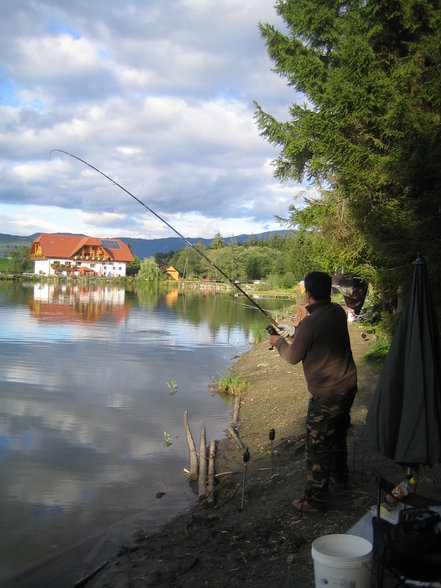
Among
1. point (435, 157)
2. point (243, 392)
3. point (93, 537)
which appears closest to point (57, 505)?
point (93, 537)

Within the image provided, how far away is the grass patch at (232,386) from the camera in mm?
14016

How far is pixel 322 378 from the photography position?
4.81m

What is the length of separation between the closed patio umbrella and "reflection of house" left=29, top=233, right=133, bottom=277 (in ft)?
331

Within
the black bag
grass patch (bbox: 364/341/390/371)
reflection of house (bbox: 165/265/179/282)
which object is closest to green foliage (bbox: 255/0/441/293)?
grass patch (bbox: 364/341/390/371)

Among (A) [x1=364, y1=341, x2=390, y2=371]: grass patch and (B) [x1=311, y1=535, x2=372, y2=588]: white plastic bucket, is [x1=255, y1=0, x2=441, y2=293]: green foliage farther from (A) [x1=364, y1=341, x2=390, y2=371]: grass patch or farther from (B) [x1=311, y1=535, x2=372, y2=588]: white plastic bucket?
(B) [x1=311, y1=535, x2=372, y2=588]: white plastic bucket

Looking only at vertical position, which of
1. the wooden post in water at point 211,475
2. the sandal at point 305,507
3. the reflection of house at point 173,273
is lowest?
the wooden post in water at point 211,475

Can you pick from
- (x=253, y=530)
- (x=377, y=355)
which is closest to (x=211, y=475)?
(x=253, y=530)

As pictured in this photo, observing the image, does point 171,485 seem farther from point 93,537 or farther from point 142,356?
point 142,356

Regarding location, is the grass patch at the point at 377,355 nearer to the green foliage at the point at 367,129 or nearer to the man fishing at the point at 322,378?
the green foliage at the point at 367,129

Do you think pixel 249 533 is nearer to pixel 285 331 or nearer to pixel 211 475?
pixel 211 475

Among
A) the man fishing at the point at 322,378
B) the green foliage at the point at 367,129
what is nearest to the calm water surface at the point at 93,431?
the man fishing at the point at 322,378

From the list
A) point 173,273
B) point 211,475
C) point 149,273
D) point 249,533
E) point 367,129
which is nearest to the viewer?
point 249,533

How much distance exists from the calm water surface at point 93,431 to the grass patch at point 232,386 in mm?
457

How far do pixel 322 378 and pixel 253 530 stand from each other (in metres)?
1.66
